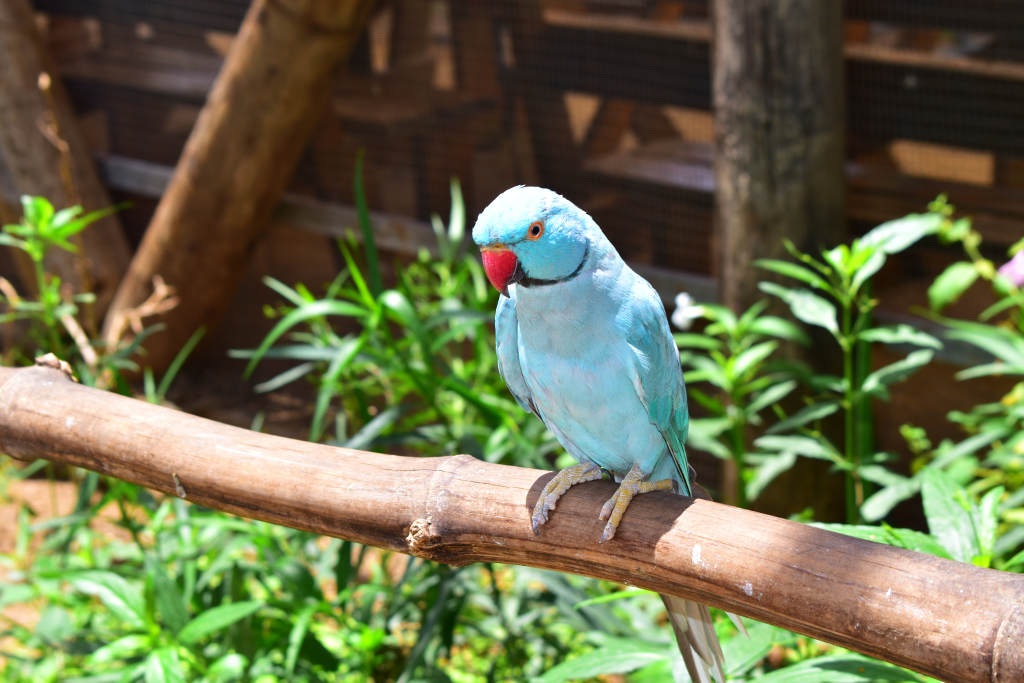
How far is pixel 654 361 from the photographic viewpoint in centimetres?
137

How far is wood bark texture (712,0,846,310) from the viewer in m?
2.24

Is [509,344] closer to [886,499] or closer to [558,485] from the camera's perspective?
[558,485]

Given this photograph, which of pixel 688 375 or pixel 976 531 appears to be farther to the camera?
pixel 688 375

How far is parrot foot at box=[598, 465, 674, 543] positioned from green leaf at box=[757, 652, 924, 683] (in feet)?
1.02

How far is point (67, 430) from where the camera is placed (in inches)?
58.9

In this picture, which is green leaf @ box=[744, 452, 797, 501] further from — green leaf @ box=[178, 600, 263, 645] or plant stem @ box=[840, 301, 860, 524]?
green leaf @ box=[178, 600, 263, 645]

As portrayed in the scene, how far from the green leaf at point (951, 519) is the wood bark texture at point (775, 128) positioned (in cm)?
110

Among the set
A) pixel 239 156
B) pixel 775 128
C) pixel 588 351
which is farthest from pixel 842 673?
pixel 239 156

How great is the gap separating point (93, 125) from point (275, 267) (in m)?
0.99

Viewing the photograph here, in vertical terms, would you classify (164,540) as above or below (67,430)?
below

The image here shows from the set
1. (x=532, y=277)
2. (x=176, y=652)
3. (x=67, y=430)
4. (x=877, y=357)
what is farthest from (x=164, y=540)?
(x=877, y=357)

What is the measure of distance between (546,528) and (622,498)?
4.3 inches

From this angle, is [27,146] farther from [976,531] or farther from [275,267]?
[976,531]

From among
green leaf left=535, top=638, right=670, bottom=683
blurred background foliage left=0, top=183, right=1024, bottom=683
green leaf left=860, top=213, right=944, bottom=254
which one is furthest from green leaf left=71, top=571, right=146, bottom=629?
green leaf left=860, top=213, right=944, bottom=254
